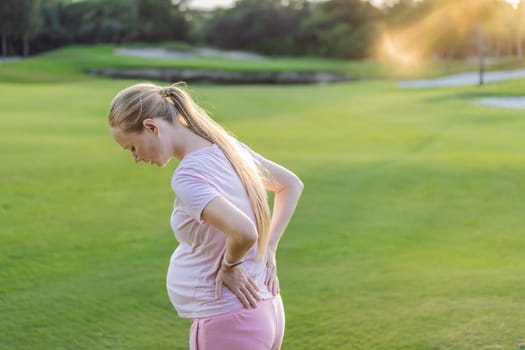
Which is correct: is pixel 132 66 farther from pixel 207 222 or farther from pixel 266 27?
pixel 207 222

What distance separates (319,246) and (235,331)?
367 centimetres

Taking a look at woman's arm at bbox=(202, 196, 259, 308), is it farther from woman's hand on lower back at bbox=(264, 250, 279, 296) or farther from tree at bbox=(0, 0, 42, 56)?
tree at bbox=(0, 0, 42, 56)

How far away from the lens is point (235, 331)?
1.94 meters

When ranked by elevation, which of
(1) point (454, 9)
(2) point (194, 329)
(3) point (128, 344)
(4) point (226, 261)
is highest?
(1) point (454, 9)

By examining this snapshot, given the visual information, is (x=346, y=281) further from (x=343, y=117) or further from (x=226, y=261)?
(x=343, y=117)

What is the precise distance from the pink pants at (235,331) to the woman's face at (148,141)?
1.63 feet

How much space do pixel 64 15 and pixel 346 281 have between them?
65344 mm

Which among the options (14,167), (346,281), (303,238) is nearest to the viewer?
(346,281)

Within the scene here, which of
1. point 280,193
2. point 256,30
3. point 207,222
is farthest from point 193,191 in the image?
point 256,30

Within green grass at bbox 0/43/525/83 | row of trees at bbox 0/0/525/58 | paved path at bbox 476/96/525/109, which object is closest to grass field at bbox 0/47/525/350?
paved path at bbox 476/96/525/109

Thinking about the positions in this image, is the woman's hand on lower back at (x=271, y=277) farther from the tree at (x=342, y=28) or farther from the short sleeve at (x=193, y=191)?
the tree at (x=342, y=28)

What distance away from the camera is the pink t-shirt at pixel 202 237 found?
1811 mm

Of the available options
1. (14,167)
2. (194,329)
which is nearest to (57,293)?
(194,329)

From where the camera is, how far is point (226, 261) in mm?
1905
